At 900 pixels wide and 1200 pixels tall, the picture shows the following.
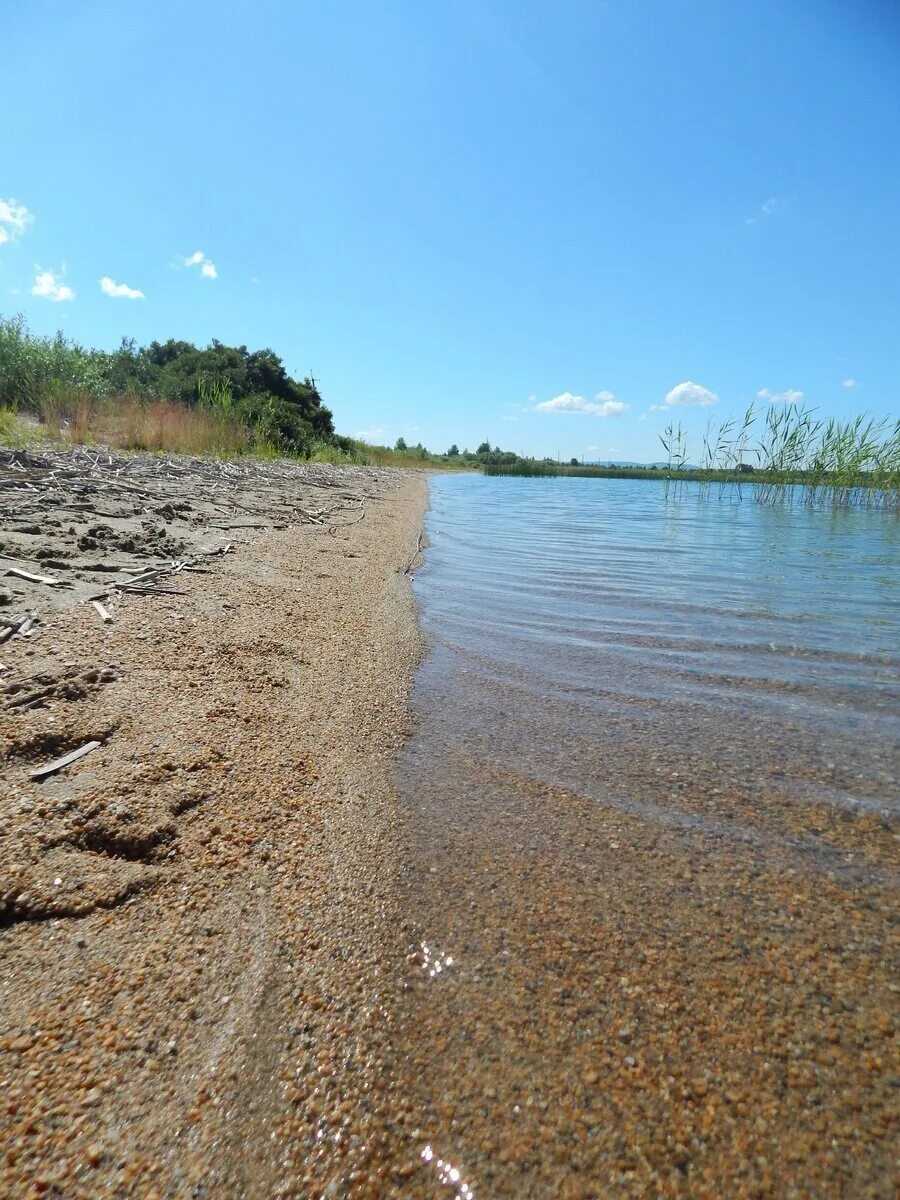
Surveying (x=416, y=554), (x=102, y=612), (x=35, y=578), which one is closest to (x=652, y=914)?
(x=102, y=612)

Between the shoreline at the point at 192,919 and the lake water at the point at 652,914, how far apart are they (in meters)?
0.13

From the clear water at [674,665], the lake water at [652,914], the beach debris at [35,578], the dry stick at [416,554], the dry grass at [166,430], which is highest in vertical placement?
the dry grass at [166,430]

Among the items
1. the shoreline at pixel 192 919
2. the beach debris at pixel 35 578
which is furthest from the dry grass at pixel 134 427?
the shoreline at pixel 192 919

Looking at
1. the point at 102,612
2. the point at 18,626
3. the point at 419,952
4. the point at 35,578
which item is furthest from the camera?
the point at 35,578

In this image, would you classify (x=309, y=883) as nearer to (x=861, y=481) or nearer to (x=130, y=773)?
(x=130, y=773)

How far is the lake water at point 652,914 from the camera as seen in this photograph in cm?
85

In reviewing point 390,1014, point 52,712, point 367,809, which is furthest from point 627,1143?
point 52,712

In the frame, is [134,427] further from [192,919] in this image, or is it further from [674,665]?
[192,919]

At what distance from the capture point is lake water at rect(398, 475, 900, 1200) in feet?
2.80

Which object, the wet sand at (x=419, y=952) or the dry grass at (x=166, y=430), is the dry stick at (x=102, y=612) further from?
the dry grass at (x=166, y=430)

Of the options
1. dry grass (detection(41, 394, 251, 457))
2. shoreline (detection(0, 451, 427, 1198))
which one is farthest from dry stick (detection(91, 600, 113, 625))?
dry grass (detection(41, 394, 251, 457))

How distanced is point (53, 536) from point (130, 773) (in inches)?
110

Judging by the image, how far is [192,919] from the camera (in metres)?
1.20

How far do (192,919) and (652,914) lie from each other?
3.30 feet
